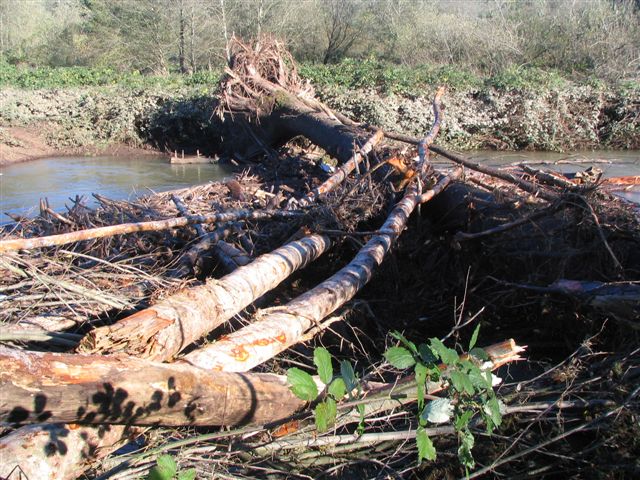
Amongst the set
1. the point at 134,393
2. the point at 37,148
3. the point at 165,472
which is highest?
the point at 134,393

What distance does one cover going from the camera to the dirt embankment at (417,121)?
16.2 meters

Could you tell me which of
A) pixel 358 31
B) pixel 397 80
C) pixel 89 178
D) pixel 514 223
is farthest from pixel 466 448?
pixel 358 31

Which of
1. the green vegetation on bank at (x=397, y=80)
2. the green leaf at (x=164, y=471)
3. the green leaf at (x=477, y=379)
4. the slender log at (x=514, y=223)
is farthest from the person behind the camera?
the green vegetation on bank at (x=397, y=80)

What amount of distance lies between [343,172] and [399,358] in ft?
16.6

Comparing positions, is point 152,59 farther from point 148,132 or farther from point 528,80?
point 528,80

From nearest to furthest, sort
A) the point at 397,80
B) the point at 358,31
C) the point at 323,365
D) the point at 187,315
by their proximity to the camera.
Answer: the point at 323,365 → the point at 187,315 → the point at 397,80 → the point at 358,31

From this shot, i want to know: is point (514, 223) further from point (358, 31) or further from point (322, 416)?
point (358, 31)

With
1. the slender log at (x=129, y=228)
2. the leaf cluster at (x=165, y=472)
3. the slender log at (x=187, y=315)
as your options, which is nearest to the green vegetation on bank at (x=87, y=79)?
the slender log at (x=129, y=228)

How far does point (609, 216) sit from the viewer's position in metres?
4.51

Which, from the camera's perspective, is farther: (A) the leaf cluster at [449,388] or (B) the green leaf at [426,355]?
(B) the green leaf at [426,355]

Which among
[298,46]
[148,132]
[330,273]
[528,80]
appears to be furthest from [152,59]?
[330,273]

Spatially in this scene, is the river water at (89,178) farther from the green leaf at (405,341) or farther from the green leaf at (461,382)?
the green leaf at (461,382)

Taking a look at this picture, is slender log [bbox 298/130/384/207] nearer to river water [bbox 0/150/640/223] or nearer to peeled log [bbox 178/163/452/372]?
peeled log [bbox 178/163/452/372]

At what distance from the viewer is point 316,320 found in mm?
3961
